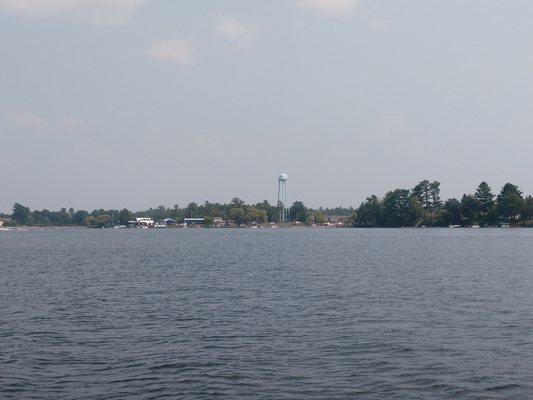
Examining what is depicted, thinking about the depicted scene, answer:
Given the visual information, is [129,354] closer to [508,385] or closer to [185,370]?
[185,370]

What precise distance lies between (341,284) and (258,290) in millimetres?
5983

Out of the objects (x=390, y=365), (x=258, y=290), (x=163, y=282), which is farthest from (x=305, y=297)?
(x=390, y=365)

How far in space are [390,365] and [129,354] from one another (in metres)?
8.77

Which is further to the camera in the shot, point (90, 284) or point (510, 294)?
point (90, 284)

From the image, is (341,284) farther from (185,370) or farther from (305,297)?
(185,370)

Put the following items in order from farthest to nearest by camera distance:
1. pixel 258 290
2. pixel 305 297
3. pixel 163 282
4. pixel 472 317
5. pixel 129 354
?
pixel 163 282
pixel 258 290
pixel 305 297
pixel 472 317
pixel 129 354

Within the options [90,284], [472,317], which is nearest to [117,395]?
[472,317]

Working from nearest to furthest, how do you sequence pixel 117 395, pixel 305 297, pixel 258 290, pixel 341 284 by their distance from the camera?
1. pixel 117 395
2. pixel 305 297
3. pixel 258 290
4. pixel 341 284

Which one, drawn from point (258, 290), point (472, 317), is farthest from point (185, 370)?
point (258, 290)

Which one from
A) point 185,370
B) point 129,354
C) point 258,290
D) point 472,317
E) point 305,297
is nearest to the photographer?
point 185,370

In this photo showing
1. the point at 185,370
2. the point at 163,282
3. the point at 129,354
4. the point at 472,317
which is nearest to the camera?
the point at 185,370

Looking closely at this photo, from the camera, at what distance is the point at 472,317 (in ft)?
99.7

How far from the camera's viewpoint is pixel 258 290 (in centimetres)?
4209

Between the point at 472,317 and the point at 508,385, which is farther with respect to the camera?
the point at 472,317
